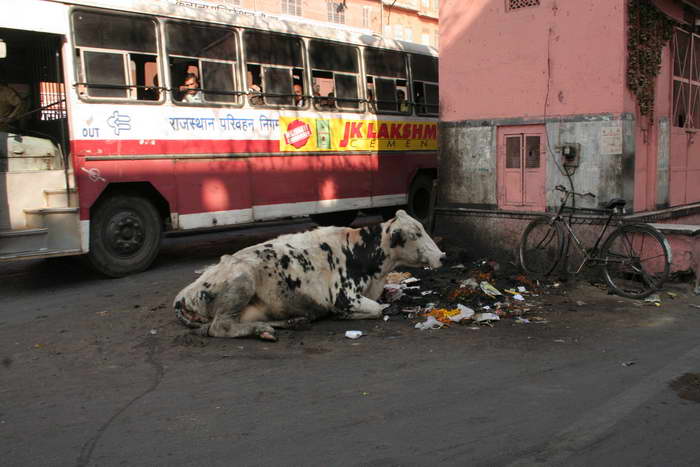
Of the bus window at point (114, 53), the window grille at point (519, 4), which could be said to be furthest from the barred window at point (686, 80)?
the bus window at point (114, 53)

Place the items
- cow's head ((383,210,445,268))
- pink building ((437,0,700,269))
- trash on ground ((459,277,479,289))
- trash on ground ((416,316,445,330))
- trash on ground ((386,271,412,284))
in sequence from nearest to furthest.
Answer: trash on ground ((416,316,445,330)) → cow's head ((383,210,445,268)) → trash on ground ((459,277,479,289)) → trash on ground ((386,271,412,284)) → pink building ((437,0,700,269))

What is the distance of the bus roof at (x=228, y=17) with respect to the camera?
8.77m

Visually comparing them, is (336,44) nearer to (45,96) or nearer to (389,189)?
(389,189)

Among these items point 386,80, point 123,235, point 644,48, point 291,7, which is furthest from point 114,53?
point 291,7

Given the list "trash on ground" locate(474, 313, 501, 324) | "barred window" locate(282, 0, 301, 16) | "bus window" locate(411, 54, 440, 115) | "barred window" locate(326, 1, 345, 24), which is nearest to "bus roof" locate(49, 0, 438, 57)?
"bus window" locate(411, 54, 440, 115)

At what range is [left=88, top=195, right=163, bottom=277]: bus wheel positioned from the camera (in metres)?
8.73

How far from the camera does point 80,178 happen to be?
834 cm

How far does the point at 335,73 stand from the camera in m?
11.6

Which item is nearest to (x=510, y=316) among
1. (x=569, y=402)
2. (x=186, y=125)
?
(x=569, y=402)

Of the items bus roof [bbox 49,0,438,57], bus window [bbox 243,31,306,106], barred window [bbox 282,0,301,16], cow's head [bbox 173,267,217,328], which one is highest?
barred window [bbox 282,0,301,16]

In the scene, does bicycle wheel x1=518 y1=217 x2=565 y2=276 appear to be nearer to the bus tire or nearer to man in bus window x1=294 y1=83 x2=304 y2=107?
man in bus window x1=294 y1=83 x2=304 y2=107

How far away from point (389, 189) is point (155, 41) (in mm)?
5285

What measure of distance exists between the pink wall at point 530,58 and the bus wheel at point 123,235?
14.7 feet

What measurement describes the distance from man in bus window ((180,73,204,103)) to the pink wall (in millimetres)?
3519
